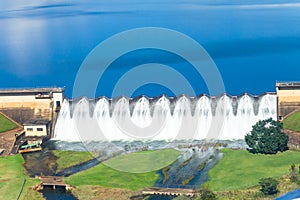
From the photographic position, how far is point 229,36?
101125mm

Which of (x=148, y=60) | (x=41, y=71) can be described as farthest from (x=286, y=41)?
(x=41, y=71)

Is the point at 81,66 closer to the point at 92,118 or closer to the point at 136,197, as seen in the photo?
the point at 92,118

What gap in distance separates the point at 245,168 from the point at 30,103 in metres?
26.1

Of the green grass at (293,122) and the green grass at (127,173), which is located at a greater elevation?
the green grass at (293,122)

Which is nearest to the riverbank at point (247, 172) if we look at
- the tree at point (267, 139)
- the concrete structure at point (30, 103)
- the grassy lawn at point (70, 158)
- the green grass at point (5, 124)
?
the tree at point (267, 139)

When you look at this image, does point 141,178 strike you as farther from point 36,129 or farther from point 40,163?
point 36,129

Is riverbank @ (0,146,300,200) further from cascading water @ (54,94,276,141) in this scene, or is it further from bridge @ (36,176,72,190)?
cascading water @ (54,94,276,141)

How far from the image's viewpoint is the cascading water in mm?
50938

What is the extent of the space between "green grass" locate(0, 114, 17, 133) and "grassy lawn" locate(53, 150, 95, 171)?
7.27 m

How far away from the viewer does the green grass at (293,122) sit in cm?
4897

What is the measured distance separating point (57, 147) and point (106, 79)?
83.1ft

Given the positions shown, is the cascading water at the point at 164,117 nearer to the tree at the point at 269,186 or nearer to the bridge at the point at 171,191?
the bridge at the point at 171,191

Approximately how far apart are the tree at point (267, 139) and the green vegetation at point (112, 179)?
9.87 metres

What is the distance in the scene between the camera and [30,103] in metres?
55.1
